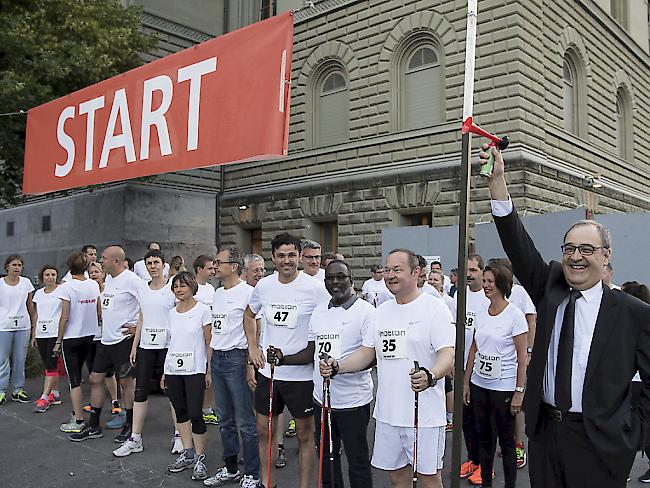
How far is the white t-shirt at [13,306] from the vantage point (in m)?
8.60

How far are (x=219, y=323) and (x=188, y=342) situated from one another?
353mm

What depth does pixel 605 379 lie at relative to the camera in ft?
8.66

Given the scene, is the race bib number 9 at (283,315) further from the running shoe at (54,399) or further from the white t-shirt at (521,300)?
the running shoe at (54,399)

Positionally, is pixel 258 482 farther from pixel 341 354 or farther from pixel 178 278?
pixel 178 278

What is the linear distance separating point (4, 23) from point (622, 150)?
18.7 metres

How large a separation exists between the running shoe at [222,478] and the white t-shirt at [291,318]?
Answer: 44.2 inches

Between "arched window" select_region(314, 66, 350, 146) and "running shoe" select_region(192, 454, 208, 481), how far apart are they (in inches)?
524

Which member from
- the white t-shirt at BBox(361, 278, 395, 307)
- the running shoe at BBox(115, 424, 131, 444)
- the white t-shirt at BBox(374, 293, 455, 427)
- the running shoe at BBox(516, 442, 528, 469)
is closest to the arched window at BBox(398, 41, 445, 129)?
the white t-shirt at BBox(361, 278, 395, 307)

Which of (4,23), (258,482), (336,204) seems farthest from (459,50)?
(258,482)

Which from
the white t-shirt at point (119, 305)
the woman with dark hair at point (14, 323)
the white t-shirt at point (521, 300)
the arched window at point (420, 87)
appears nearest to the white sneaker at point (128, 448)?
the white t-shirt at point (119, 305)

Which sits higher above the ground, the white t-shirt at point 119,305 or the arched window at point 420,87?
the arched window at point 420,87

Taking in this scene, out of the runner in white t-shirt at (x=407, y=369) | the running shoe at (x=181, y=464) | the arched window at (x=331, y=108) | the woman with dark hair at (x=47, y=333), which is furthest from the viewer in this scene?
the arched window at (x=331, y=108)

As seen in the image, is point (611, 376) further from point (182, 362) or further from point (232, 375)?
point (182, 362)

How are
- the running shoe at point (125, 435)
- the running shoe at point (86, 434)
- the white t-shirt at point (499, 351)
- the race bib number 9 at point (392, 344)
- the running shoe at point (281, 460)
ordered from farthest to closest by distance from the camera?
the running shoe at point (86, 434) → the running shoe at point (125, 435) → the running shoe at point (281, 460) → the white t-shirt at point (499, 351) → the race bib number 9 at point (392, 344)
